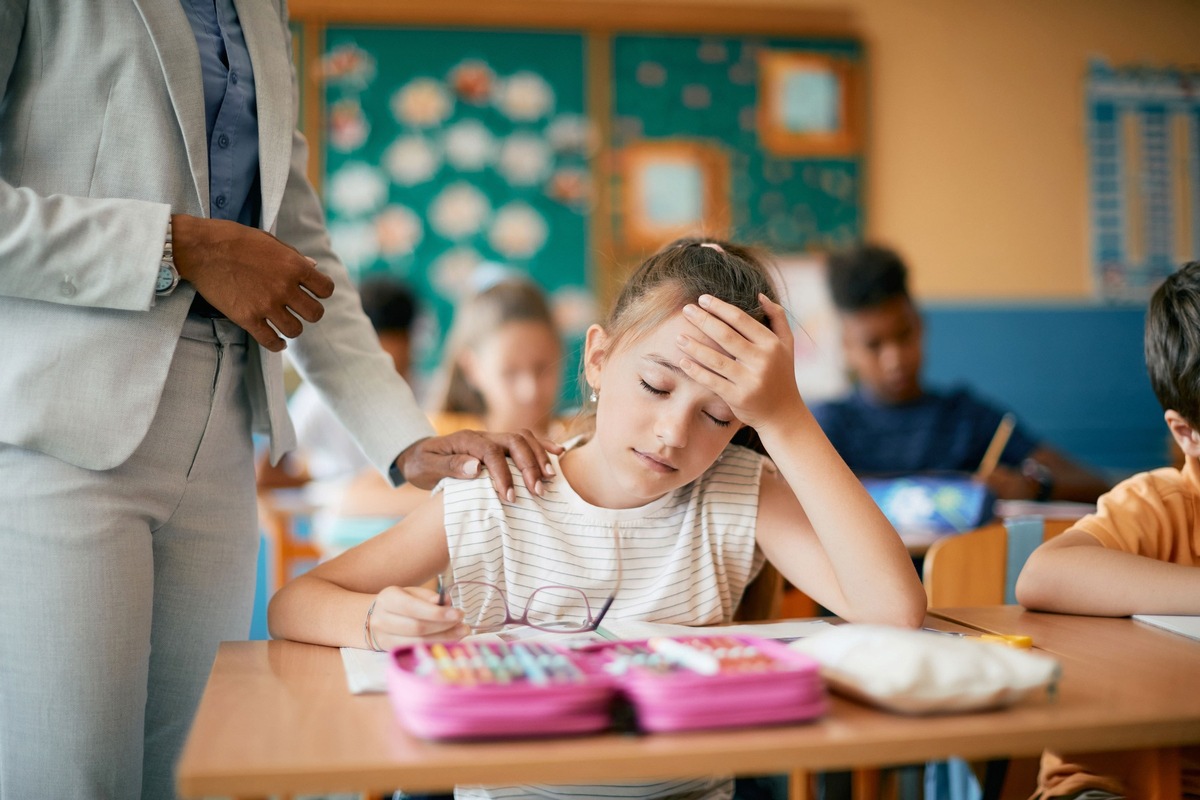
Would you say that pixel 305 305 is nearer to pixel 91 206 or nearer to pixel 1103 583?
pixel 91 206

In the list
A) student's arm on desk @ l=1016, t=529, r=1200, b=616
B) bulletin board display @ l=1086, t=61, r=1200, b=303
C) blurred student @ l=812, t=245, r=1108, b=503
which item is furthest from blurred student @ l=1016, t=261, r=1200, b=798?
bulletin board display @ l=1086, t=61, r=1200, b=303

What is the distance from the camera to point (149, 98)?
3.90ft

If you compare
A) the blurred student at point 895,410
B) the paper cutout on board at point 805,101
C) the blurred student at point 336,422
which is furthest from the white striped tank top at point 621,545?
the paper cutout on board at point 805,101

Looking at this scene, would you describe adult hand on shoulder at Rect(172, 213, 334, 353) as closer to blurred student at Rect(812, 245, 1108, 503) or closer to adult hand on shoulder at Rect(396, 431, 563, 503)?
adult hand on shoulder at Rect(396, 431, 563, 503)

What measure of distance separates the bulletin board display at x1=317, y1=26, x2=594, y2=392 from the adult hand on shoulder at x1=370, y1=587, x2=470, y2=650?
383cm

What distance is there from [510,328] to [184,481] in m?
1.86

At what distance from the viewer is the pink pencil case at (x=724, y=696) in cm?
73

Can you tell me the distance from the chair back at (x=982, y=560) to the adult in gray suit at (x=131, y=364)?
66cm

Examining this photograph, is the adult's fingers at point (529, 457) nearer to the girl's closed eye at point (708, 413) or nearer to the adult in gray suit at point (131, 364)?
the adult in gray suit at point (131, 364)

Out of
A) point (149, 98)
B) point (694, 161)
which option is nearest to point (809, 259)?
point (694, 161)

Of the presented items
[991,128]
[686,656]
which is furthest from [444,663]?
[991,128]

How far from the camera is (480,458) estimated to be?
132 cm

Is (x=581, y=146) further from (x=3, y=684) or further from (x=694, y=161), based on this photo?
(x=3, y=684)

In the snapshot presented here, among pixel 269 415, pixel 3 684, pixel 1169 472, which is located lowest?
pixel 3 684
